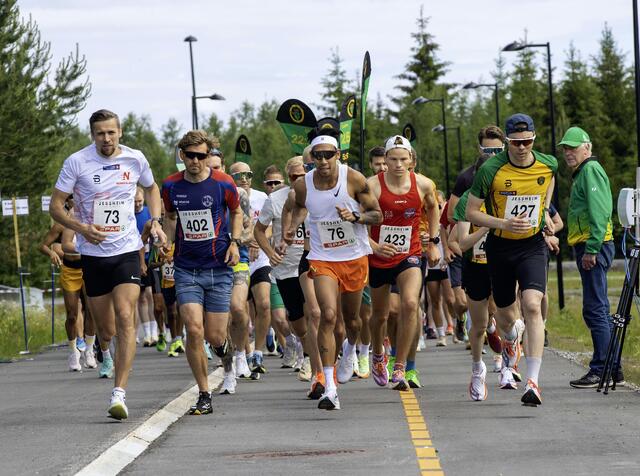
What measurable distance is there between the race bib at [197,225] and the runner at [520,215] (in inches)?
80.9

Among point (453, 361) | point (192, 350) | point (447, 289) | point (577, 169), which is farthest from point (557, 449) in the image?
point (447, 289)

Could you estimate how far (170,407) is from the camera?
41.2 feet

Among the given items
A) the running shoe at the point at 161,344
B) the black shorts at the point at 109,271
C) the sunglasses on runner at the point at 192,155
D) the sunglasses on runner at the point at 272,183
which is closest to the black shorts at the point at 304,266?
the sunglasses on runner at the point at 192,155

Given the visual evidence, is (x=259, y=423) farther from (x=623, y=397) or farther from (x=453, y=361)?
(x=453, y=361)

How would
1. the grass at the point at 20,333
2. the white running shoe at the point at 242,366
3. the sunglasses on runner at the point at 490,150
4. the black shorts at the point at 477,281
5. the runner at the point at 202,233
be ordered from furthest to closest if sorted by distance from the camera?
the grass at the point at 20,333, the white running shoe at the point at 242,366, the sunglasses on runner at the point at 490,150, the black shorts at the point at 477,281, the runner at the point at 202,233

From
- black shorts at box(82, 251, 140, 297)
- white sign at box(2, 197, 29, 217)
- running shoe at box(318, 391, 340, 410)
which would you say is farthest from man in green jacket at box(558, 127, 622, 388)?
white sign at box(2, 197, 29, 217)

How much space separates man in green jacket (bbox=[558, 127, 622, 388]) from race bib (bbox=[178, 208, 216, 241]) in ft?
11.5

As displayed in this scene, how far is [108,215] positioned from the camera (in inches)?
476

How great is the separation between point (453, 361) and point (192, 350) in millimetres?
6617

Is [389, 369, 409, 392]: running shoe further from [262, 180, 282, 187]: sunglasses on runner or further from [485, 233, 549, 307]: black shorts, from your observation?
[262, 180, 282, 187]: sunglasses on runner

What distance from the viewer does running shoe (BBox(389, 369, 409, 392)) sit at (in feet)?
45.1

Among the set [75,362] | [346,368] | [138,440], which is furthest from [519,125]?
[75,362]

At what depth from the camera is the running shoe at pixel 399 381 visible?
13.7 metres

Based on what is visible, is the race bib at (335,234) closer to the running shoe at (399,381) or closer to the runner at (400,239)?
the runner at (400,239)
